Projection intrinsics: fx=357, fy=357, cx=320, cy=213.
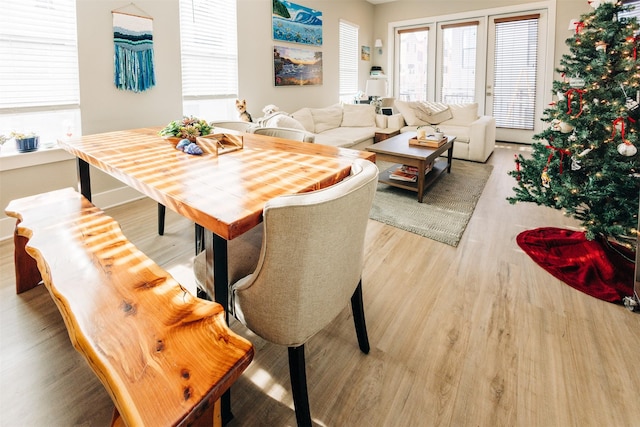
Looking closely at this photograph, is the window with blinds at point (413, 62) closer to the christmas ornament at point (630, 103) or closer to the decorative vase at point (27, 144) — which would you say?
the christmas ornament at point (630, 103)

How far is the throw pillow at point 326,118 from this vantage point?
17.8 feet

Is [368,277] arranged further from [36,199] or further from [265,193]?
[36,199]

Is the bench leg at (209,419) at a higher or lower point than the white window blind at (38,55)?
lower

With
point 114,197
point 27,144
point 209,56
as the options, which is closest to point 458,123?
Result: point 209,56

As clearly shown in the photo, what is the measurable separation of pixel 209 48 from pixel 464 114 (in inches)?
156

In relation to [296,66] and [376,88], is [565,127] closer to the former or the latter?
[296,66]

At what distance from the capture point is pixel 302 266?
3.36 feet

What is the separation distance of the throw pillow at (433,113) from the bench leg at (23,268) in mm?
5433

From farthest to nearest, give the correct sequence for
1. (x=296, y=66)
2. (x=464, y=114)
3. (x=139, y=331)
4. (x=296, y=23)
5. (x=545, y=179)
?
(x=464, y=114), (x=296, y=66), (x=296, y=23), (x=545, y=179), (x=139, y=331)

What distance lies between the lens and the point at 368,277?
2.23m

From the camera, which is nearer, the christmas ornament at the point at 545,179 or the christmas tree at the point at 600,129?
the christmas tree at the point at 600,129

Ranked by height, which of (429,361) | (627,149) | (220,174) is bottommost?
(429,361)

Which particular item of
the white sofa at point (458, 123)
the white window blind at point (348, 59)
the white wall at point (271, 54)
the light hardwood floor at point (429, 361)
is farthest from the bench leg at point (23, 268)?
the white window blind at point (348, 59)

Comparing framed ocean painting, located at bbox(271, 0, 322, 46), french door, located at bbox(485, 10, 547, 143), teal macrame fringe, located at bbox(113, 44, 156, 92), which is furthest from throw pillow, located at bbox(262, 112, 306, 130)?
french door, located at bbox(485, 10, 547, 143)
